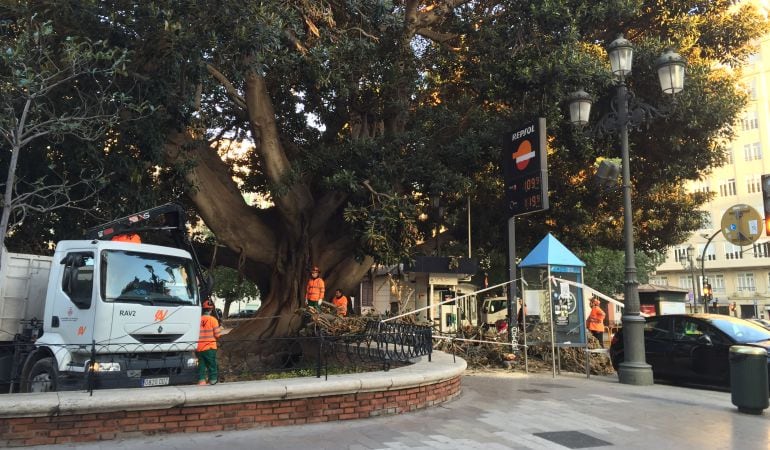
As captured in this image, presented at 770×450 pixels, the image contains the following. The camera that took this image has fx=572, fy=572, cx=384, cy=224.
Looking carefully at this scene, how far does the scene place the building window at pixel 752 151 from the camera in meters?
60.1

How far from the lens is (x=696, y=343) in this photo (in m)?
11.3

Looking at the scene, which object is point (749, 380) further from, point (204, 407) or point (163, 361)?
point (163, 361)

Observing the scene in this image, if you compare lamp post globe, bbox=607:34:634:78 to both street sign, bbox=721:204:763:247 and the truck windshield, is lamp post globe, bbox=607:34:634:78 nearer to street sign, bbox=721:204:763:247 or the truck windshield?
street sign, bbox=721:204:763:247

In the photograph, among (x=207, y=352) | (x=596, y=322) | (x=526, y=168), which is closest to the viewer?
(x=207, y=352)

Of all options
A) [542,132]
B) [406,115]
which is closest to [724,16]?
[542,132]

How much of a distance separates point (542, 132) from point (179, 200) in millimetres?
9034

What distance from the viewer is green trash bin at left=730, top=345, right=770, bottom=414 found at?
Result: 8273 millimetres

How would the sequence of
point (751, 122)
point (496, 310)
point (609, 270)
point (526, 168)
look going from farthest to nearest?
point (751, 122), point (609, 270), point (496, 310), point (526, 168)

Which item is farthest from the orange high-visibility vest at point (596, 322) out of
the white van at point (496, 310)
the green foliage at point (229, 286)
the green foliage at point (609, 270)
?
the green foliage at point (229, 286)

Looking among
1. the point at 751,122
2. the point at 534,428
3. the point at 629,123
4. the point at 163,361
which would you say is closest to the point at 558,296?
the point at 629,123

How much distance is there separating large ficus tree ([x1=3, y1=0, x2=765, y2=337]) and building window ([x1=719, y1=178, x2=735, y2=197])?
53.0 metres

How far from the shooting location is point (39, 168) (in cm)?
1050

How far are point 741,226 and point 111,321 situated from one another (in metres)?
17.8

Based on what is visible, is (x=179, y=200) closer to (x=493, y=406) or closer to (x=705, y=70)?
(x=493, y=406)
